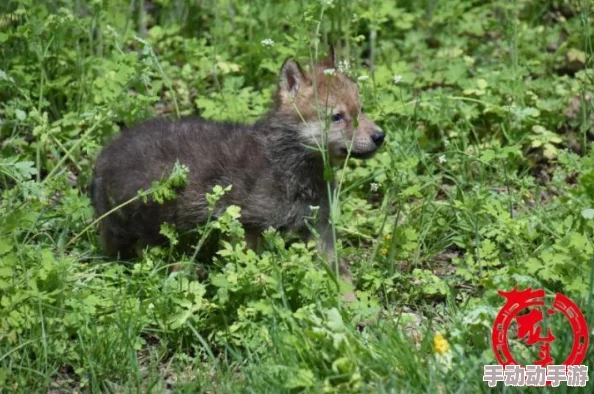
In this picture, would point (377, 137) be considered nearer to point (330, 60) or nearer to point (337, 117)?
point (337, 117)

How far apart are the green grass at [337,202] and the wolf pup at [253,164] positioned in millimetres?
174

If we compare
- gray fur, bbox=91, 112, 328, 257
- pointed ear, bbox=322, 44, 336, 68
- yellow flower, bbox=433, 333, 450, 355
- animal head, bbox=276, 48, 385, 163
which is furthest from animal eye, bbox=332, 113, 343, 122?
yellow flower, bbox=433, 333, 450, 355

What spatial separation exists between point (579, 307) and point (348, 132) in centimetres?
184

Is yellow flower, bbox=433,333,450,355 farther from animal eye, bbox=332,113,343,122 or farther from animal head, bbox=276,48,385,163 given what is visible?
animal eye, bbox=332,113,343,122

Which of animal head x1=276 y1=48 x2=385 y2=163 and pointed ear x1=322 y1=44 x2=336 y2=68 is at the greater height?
pointed ear x1=322 y1=44 x2=336 y2=68

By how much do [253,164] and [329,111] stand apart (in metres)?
0.51

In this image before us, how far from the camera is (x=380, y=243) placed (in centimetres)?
662

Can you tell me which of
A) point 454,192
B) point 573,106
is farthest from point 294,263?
point 573,106

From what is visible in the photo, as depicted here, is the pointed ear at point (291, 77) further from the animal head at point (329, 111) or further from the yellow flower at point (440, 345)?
the yellow flower at point (440, 345)

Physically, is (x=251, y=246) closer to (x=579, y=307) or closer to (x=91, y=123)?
(x=91, y=123)


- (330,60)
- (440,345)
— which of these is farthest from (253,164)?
(440,345)

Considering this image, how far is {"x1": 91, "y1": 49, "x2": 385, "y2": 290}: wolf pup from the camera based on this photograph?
21.5 ft

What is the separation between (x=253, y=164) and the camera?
21.7 feet

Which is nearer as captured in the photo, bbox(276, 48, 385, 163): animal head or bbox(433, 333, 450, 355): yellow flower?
bbox(433, 333, 450, 355): yellow flower
